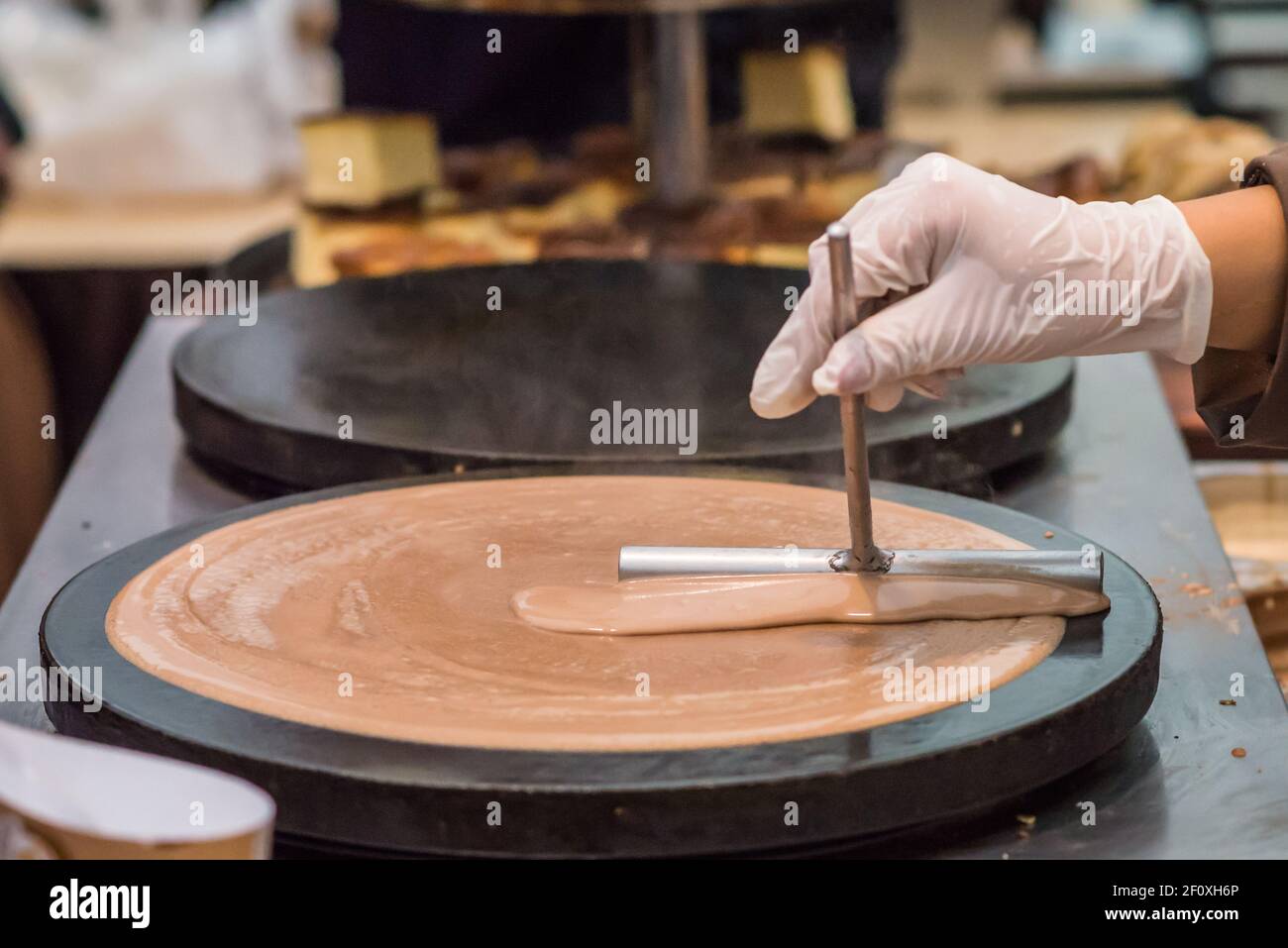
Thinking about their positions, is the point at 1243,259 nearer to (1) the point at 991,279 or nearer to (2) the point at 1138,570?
(1) the point at 991,279

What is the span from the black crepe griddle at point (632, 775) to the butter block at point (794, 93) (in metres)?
2.45

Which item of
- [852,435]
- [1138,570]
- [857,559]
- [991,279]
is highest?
[991,279]

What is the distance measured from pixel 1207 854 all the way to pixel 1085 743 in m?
0.11

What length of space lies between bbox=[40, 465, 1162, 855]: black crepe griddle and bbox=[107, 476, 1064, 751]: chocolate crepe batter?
0.03 metres

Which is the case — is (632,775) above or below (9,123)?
below

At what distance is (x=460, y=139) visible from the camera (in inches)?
158

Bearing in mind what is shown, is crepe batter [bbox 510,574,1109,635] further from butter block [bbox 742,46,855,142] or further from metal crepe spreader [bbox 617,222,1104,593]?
butter block [bbox 742,46,855,142]

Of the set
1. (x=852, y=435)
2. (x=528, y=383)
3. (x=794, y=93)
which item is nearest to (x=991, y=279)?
(x=852, y=435)

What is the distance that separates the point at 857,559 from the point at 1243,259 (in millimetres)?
430

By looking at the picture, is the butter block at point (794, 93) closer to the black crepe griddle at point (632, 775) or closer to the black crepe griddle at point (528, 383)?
the black crepe griddle at point (528, 383)

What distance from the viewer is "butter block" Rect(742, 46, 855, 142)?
11.1 ft

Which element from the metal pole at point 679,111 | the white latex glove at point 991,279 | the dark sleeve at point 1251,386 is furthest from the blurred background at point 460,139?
the white latex glove at point 991,279

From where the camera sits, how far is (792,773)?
0.97 meters

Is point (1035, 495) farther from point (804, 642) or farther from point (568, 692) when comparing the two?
point (568, 692)
